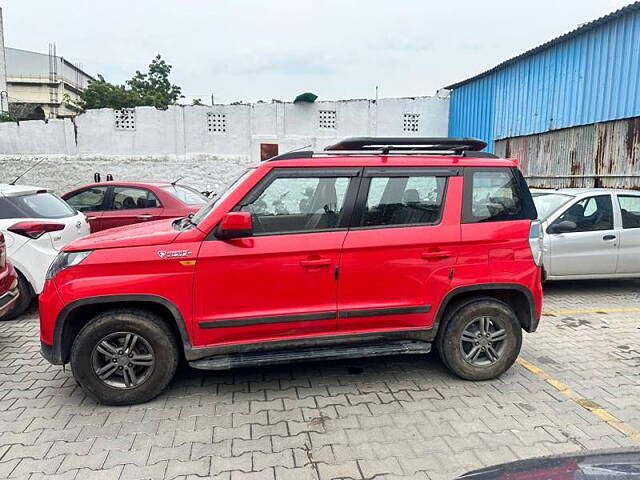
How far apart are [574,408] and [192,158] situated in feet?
41.0

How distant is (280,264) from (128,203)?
4.85m

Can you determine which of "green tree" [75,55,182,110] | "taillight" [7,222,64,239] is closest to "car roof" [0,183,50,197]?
"taillight" [7,222,64,239]

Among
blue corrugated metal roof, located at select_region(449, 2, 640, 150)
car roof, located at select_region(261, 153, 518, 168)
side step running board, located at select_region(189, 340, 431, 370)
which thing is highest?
blue corrugated metal roof, located at select_region(449, 2, 640, 150)

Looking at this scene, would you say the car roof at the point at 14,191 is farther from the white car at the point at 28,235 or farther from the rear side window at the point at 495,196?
the rear side window at the point at 495,196

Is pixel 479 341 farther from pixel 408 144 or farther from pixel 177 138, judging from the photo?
pixel 177 138

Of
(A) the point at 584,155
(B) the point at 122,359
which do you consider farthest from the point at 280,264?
(A) the point at 584,155

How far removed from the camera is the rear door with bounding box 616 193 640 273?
20.7 feet

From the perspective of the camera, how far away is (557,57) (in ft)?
34.3

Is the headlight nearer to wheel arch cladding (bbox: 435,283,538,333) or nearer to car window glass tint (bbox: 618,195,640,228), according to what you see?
wheel arch cladding (bbox: 435,283,538,333)

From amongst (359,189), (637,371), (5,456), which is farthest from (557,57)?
(5,456)

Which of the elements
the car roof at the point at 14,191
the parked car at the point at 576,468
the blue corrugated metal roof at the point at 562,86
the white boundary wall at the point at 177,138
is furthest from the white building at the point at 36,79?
the parked car at the point at 576,468

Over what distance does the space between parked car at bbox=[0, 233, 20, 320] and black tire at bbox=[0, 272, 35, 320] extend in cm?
67

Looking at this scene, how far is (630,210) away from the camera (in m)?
6.43

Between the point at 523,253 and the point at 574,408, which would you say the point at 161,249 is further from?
the point at 574,408
